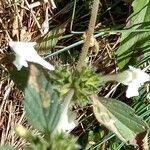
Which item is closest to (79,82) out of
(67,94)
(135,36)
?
(67,94)

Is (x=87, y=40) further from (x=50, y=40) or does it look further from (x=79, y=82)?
(x=50, y=40)

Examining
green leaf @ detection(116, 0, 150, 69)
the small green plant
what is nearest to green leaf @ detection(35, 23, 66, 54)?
green leaf @ detection(116, 0, 150, 69)

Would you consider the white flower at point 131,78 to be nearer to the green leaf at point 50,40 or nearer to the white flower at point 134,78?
the white flower at point 134,78

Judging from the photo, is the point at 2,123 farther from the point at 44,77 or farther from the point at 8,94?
the point at 44,77

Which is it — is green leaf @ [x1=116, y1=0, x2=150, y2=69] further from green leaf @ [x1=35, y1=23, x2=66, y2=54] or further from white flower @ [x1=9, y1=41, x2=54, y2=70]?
white flower @ [x1=9, y1=41, x2=54, y2=70]

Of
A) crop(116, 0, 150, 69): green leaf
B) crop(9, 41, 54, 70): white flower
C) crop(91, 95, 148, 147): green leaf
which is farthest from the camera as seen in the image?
crop(116, 0, 150, 69): green leaf

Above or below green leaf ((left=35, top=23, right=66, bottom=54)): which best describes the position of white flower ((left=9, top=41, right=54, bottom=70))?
above

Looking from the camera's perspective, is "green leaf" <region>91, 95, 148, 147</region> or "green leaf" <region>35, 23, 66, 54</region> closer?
"green leaf" <region>91, 95, 148, 147</region>
